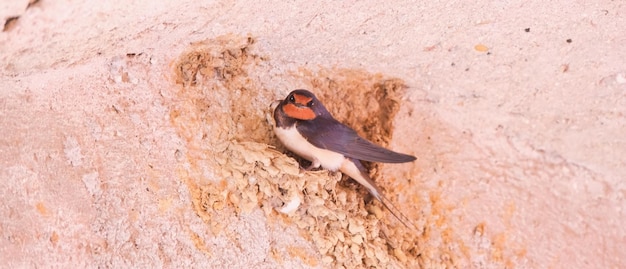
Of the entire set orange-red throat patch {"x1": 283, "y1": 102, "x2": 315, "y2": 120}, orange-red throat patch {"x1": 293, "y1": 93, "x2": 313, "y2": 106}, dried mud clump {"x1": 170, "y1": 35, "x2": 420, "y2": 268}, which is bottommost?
dried mud clump {"x1": 170, "y1": 35, "x2": 420, "y2": 268}

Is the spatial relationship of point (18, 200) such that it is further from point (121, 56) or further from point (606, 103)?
point (606, 103)

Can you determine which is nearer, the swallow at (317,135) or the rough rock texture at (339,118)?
the rough rock texture at (339,118)

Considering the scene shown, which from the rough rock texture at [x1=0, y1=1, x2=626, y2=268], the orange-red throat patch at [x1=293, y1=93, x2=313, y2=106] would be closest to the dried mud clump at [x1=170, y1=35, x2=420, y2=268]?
the rough rock texture at [x1=0, y1=1, x2=626, y2=268]

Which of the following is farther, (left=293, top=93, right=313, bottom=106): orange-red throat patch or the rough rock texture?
(left=293, top=93, right=313, bottom=106): orange-red throat patch

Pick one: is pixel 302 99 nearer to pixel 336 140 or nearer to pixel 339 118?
pixel 336 140

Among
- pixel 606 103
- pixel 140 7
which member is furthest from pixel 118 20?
pixel 606 103

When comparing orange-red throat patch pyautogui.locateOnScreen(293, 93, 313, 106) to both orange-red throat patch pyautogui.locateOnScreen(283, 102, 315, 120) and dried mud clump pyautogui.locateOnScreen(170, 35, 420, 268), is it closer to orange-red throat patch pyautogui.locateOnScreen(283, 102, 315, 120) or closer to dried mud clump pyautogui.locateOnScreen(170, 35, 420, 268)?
orange-red throat patch pyautogui.locateOnScreen(283, 102, 315, 120)

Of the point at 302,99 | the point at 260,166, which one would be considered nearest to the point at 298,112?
the point at 302,99

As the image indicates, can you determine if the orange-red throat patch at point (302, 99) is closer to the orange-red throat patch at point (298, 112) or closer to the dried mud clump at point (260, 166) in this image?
the orange-red throat patch at point (298, 112)

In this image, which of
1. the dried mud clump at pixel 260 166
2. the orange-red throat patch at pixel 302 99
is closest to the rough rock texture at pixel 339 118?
the dried mud clump at pixel 260 166
